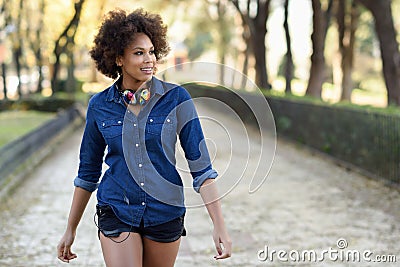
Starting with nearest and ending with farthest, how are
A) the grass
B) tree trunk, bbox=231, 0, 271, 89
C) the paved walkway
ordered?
1. the paved walkway
2. the grass
3. tree trunk, bbox=231, 0, 271, 89

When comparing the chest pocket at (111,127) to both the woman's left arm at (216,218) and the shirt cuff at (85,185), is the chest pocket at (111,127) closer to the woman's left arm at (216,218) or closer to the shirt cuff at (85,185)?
the shirt cuff at (85,185)

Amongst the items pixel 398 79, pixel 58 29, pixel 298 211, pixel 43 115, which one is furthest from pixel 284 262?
pixel 58 29

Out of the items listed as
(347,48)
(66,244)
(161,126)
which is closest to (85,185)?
(66,244)

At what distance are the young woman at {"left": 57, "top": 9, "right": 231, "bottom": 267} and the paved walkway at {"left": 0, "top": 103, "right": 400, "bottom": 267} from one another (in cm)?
45

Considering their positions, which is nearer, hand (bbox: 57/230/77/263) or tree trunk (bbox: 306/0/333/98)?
hand (bbox: 57/230/77/263)

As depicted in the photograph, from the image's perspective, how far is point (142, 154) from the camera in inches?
144

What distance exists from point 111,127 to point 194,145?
0.40 metres

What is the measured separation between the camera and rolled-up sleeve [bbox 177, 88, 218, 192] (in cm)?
365

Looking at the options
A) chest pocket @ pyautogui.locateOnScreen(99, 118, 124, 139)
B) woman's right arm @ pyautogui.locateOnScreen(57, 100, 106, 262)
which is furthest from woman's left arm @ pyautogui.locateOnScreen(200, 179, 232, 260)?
woman's right arm @ pyautogui.locateOnScreen(57, 100, 106, 262)

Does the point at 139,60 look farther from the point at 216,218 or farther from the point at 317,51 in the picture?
the point at 317,51

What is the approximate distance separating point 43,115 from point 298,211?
2044 centimetres

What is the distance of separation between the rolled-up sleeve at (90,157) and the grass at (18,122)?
15.0 metres

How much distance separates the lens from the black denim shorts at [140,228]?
3.67 m

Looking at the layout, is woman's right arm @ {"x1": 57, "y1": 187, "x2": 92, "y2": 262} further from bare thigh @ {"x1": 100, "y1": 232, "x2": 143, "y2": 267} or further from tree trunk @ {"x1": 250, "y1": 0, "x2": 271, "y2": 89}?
tree trunk @ {"x1": 250, "y1": 0, "x2": 271, "y2": 89}
